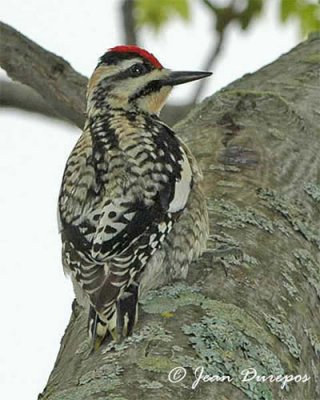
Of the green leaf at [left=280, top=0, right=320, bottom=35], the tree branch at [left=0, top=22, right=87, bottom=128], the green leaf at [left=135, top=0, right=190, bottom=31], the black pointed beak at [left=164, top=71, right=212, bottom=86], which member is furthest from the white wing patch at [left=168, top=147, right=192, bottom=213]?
the green leaf at [left=135, top=0, right=190, bottom=31]

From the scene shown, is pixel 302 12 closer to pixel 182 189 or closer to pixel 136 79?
pixel 136 79

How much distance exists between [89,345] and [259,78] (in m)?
2.25

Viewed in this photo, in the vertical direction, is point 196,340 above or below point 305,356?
above

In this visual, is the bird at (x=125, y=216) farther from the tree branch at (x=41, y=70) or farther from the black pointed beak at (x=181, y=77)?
the tree branch at (x=41, y=70)

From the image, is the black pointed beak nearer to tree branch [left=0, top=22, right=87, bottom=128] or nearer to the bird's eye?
the bird's eye

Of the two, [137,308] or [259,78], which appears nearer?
[137,308]

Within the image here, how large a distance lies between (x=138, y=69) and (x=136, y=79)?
0.14 ft

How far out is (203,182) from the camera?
4.32 meters

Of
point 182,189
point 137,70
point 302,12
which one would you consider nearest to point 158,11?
point 302,12

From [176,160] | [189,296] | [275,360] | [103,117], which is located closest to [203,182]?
[176,160]

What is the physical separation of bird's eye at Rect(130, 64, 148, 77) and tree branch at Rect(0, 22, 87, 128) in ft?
1.63

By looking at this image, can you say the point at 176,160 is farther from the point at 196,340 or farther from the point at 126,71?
the point at 196,340

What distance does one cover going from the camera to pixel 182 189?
410cm

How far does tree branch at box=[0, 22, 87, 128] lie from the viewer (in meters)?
5.20
